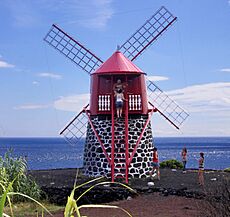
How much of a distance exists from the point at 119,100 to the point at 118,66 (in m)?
1.35

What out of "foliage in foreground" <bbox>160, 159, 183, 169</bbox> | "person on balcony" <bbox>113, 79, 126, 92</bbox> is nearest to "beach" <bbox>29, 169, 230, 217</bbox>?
"person on balcony" <bbox>113, 79, 126, 92</bbox>

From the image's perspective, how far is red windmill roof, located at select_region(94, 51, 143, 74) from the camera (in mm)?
15930

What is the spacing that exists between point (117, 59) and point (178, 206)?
719 centimetres

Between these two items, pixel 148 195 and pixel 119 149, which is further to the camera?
pixel 119 149

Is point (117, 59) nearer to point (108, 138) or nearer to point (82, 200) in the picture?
point (108, 138)

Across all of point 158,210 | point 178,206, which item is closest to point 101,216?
point 158,210

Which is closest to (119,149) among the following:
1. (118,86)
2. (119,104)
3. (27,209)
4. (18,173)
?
(119,104)

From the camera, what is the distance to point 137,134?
1589 cm

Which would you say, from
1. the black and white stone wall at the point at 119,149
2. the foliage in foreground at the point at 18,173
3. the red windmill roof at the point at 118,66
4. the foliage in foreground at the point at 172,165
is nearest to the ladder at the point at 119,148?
the black and white stone wall at the point at 119,149

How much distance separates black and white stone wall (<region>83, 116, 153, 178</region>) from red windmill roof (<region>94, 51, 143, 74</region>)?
5.51ft

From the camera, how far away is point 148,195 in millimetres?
12445

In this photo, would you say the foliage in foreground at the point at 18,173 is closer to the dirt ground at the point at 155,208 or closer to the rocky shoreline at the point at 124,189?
the rocky shoreline at the point at 124,189

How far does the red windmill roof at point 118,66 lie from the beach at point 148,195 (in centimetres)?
385

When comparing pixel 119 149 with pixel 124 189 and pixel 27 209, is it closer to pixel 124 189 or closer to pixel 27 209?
pixel 124 189
